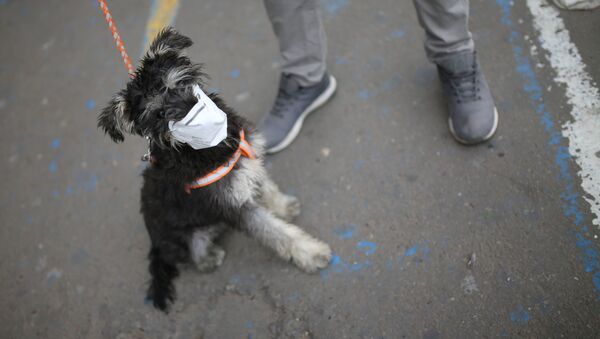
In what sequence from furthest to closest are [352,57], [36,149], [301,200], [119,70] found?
[119,70]
[36,149]
[352,57]
[301,200]

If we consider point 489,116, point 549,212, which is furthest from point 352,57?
point 549,212

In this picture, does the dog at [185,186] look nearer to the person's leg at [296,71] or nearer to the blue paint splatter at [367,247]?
the blue paint splatter at [367,247]

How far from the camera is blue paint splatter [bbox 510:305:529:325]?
1951mm

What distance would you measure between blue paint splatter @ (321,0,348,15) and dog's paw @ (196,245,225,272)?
2305 mm

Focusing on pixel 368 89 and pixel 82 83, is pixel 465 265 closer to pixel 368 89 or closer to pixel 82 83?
pixel 368 89

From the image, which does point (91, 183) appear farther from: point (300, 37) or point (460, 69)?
point (460, 69)

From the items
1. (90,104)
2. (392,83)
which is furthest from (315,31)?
(90,104)

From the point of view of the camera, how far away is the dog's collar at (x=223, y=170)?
2.07 m

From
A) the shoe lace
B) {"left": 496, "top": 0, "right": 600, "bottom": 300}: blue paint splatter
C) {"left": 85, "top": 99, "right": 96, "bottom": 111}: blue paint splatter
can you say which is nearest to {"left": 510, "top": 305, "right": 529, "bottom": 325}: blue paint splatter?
{"left": 496, "top": 0, "right": 600, "bottom": 300}: blue paint splatter

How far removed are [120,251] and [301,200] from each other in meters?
1.31

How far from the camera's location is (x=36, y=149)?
364cm

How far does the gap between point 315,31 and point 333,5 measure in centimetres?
114

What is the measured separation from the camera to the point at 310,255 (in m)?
2.34

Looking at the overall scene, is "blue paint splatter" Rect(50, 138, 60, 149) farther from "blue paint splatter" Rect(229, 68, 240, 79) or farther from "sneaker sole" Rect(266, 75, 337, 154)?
"sneaker sole" Rect(266, 75, 337, 154)
